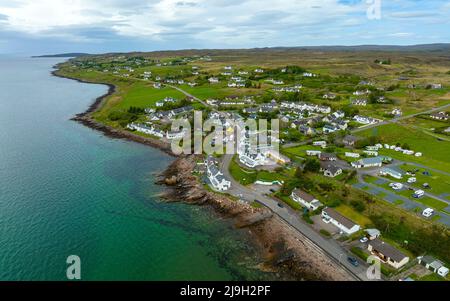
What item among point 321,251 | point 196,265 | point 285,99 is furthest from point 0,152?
point 285,99

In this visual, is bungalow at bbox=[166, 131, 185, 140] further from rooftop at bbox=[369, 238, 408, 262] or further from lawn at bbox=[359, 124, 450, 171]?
rooftop at bbox=[369, 238, 408, 262]

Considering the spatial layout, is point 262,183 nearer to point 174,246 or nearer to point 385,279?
point 174,246

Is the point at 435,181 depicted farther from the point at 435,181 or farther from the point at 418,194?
the point at 418,194

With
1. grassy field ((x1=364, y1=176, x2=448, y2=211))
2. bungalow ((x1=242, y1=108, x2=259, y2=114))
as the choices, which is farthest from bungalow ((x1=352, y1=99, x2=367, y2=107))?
grassy field ((x1=364, y1=176, x2=448, y2=211))

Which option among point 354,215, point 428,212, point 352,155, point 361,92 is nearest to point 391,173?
point 352,155

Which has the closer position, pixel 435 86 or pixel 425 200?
pixel 425 200

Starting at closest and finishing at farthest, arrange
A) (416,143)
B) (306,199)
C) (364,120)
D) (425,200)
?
(425,200)
(306,199)
(416,143)
(364,120)
